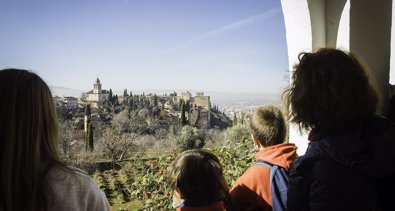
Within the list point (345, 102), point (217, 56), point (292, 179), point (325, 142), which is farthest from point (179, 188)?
point (217, 56)

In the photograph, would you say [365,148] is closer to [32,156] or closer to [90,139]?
[32,156]

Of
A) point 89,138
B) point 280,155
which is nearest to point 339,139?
point 280,155

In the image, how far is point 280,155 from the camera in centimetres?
134

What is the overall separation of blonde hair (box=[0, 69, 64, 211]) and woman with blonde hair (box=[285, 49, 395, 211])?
2.45ft

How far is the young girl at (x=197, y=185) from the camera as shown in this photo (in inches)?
51.6

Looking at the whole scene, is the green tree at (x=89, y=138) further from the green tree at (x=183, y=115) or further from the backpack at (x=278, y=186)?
the backpack at (x=278, y=186)

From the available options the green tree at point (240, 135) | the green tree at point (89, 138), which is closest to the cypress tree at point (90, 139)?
the green tree at point (89, 138)

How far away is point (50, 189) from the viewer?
0.77 metres

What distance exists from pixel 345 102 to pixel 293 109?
0.17 m

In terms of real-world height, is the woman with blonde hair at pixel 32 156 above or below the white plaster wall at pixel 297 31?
below

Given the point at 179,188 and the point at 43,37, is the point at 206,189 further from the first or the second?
the point at 43,37

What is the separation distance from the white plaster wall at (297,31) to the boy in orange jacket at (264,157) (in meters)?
0.55

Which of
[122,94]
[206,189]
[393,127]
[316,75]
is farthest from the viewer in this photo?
[122,94]

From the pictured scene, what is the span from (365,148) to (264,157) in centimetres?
50
